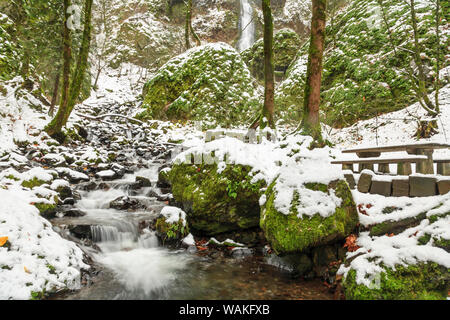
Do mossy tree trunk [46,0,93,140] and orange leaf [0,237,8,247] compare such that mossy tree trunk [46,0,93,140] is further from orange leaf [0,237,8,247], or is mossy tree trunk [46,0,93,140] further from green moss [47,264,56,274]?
green moss [47,264,56,274]

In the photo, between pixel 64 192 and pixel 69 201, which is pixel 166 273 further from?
pixel 64 192

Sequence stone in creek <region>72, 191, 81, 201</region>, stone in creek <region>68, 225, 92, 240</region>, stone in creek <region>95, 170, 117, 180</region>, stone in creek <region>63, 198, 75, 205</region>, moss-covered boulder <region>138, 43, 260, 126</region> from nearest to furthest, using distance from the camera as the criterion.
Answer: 1. stone in creek <region>68, 225, 92, 240</region>
2. stone in creek <region>63, 198, 75, 205</region>
3. stone in creek <region>72, 191, 81, 201</region>
4. stone in creek <region>95, 170, 117, 180</region>
5. moss-covered boulder <region>138, 43, 260, 126</region>

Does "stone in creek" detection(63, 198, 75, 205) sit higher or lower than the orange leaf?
higher

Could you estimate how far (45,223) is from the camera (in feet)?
13.3

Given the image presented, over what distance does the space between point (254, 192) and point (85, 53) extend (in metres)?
10.6

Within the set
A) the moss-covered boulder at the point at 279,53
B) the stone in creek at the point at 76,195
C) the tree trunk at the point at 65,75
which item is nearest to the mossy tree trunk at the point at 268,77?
the stone in creek at the point at 76,195

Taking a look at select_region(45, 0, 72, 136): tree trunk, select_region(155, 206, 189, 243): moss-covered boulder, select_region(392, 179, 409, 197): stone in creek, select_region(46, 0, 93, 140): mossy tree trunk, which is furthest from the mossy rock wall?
select_region(45, 0, 72, 136): tree trunk

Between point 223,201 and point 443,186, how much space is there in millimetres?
3711

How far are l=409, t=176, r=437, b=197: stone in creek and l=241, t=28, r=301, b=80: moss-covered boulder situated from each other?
706 inches

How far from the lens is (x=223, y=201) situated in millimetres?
5230

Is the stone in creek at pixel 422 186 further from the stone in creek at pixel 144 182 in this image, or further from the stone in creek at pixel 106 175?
the stone in creek at pixel 106 175

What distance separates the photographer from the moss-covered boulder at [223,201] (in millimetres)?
5152

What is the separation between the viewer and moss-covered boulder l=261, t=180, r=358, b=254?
11.6 feet

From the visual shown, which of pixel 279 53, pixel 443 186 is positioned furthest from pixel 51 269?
pixel 279 53
